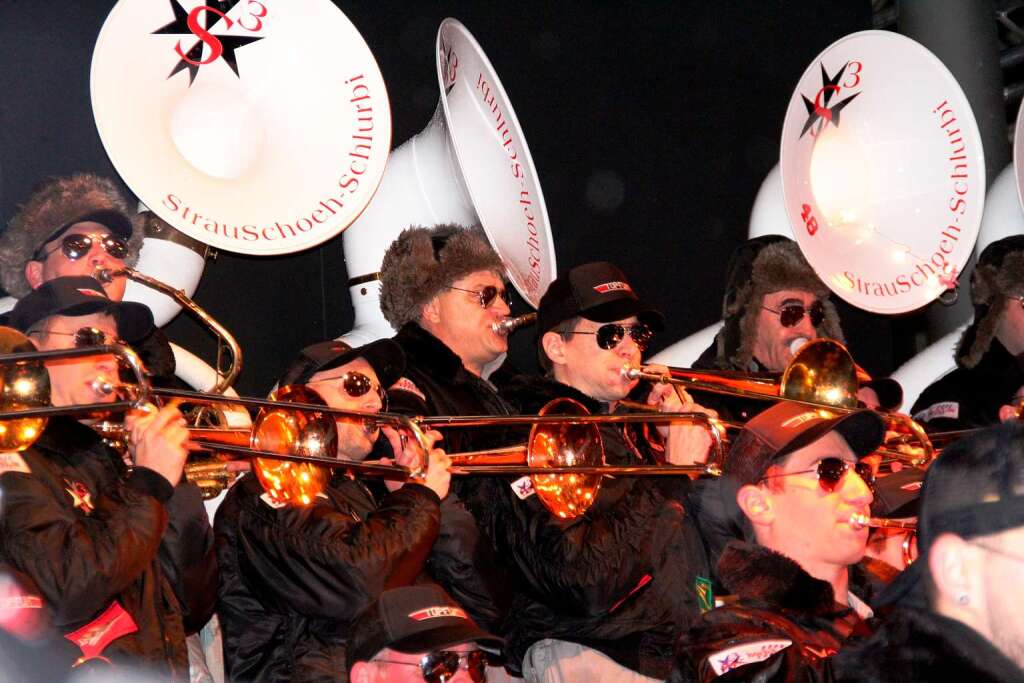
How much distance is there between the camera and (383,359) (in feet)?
15.2

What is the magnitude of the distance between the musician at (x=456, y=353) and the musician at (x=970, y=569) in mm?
2153

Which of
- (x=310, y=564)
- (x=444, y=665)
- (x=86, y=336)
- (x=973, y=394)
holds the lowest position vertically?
(x=973, y=394)

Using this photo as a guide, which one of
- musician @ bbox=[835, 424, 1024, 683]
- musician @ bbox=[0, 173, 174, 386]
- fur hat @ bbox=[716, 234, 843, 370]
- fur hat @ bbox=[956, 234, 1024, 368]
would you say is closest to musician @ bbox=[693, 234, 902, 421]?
fur hat @ bbox=[716, 234, 843, 370]

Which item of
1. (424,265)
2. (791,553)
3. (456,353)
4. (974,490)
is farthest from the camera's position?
(424,265)

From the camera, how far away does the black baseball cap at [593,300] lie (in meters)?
5.01

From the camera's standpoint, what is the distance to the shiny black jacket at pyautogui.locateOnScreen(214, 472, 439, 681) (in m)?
3.93

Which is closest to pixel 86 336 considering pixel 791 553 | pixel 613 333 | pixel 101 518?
pixel 101 518

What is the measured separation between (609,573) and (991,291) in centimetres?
259

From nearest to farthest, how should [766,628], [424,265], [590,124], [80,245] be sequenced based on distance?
[766,628]
[80,245]
[424,265]
[590,124]

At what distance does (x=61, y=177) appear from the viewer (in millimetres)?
4914

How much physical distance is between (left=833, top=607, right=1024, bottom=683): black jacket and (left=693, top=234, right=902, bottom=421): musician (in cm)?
327

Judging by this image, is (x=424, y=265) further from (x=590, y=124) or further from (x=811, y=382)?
(x=590, y=124)

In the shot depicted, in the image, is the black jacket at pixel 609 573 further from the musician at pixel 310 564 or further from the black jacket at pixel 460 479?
the musician at pixel 310 564

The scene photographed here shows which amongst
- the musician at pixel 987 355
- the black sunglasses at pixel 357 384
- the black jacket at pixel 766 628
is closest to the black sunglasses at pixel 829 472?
the black jacket at pixel 766 628
